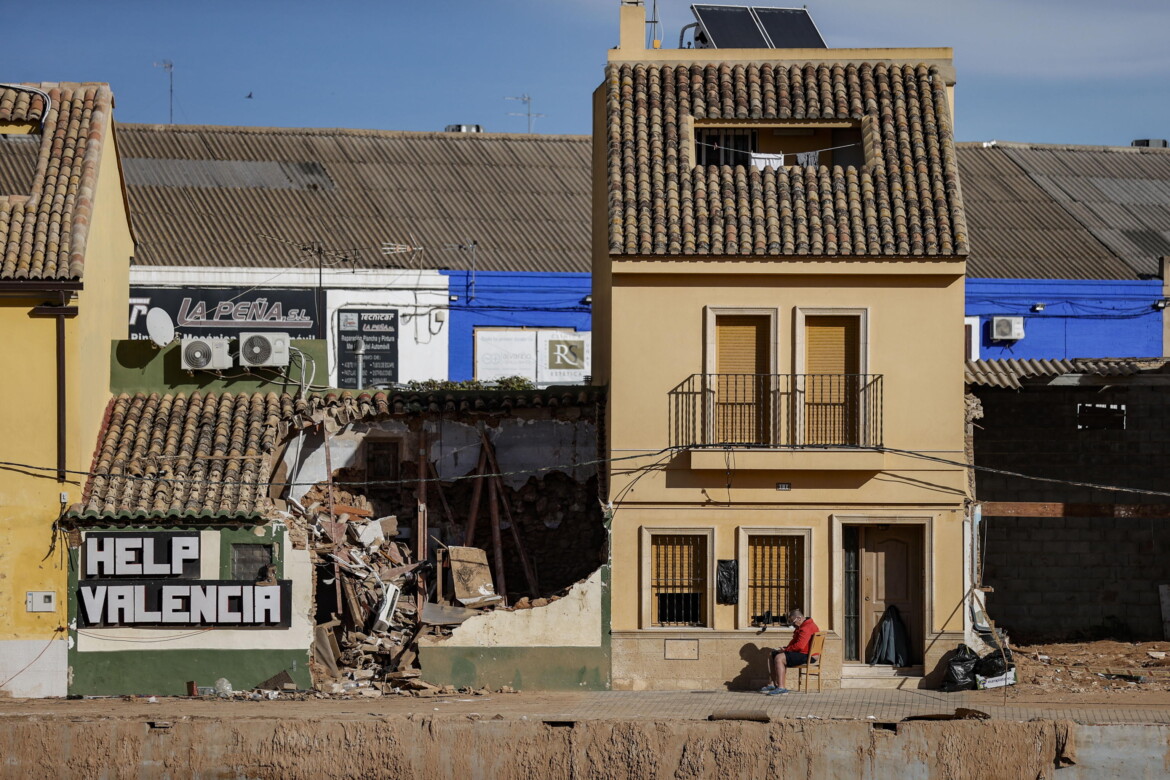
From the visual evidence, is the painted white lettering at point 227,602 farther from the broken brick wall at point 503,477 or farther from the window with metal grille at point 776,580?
the window with metal grille at point 776,580

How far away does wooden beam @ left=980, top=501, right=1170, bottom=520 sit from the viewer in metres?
26.9

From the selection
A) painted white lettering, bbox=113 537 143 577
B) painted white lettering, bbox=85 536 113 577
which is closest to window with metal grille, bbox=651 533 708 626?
painted white lettering, bbox=113 537 143 577

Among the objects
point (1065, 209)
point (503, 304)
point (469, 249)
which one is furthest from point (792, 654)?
point (1065, 209)

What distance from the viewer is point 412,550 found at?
24.6 metres

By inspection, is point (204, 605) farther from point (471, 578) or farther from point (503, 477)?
point (503, 477)

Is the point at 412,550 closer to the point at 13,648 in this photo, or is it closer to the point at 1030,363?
the point at 13,648

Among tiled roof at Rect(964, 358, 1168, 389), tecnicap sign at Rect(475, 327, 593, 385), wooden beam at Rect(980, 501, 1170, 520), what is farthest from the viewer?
tecnicap sign at Rect(475, 327, 593, 385)

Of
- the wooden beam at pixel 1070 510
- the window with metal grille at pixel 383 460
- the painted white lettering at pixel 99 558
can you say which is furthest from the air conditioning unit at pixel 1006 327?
the painted white lettering at pixel 99 558

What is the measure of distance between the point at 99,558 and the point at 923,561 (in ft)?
40.5

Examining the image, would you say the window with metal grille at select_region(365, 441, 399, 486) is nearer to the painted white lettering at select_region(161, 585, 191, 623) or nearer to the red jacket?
the painted white lettering at select_region(161, 585, 191, 623)

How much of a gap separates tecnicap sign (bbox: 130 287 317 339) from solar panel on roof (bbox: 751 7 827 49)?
16.2 meters

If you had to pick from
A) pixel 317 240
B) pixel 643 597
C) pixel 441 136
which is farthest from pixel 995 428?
pixel 441 136

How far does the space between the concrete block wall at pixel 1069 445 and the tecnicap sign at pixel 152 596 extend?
13.4 meters

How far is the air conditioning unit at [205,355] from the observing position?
24.1m
